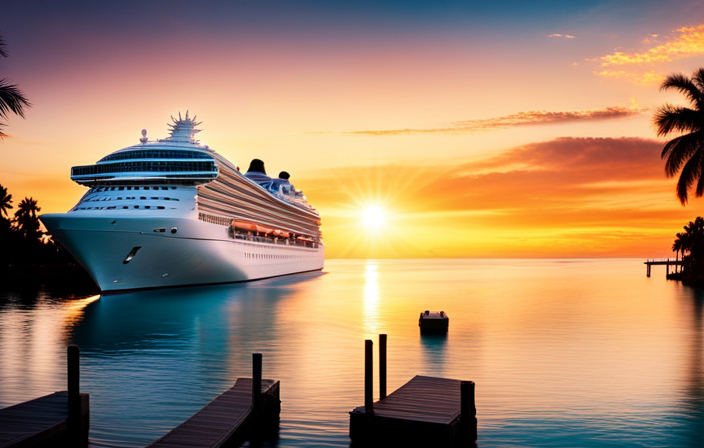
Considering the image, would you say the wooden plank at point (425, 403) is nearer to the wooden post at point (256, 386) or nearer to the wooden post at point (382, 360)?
the wooden post at point (382, 360)

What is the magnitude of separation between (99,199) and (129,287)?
30.6ft

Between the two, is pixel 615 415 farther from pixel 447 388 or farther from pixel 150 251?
pixel 150 251

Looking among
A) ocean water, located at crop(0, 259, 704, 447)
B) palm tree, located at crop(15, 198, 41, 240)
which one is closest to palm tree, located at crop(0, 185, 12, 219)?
palm tree, located at crop(15, 198, 41, 240)

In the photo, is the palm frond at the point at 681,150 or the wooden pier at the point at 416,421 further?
the palm frond at the point at 681,150

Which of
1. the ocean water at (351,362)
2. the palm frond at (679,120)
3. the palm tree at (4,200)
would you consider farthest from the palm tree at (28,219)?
Result: the palm frond at (679,120)

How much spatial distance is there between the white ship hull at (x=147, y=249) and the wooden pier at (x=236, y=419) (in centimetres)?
3977

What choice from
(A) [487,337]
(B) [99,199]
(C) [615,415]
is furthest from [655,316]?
(B) [99,199]

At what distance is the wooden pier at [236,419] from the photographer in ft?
40.0

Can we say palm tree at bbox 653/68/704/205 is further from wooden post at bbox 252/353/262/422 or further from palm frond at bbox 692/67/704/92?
wooden post at bbox 252/353/262/422

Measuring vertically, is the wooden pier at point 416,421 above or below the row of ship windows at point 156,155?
below

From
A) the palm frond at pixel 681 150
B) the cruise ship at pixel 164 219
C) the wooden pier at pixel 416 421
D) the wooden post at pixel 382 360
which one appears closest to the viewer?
the wooden pier at pixel 416 421

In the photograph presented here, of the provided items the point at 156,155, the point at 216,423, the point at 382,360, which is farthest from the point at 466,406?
the point at 156,155

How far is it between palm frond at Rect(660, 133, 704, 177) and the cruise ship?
39.4 meters

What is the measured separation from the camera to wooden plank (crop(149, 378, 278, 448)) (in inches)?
474
